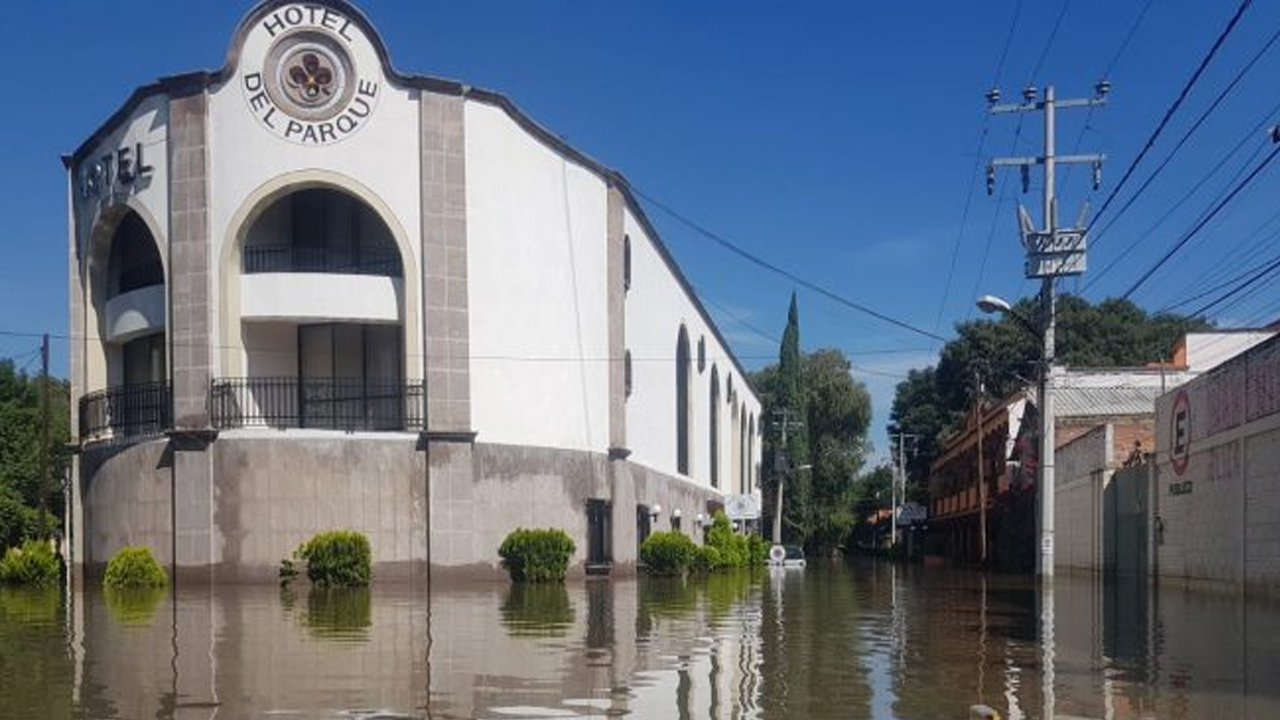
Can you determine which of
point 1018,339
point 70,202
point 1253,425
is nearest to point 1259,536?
point 1253,425

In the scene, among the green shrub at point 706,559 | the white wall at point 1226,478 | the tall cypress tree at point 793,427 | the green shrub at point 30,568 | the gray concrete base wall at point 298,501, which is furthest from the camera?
the tall cypress tree at point 793,427

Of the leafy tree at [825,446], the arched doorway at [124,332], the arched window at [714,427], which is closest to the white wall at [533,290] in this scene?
the arched doorway at [124,332]

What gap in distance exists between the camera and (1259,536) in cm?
2197

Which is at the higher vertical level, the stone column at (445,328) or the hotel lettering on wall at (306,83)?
the hotel lettering on wall at (306,83)

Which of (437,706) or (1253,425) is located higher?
(1253,425)

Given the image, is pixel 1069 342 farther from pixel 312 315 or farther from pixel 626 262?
pixel 312 315

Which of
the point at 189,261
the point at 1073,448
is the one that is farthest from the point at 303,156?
the point at 1073,448

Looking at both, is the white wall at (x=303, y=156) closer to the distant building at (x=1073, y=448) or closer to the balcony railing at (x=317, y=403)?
the balcony railing at (x=317, y=403)

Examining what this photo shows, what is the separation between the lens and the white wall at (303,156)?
105 feet

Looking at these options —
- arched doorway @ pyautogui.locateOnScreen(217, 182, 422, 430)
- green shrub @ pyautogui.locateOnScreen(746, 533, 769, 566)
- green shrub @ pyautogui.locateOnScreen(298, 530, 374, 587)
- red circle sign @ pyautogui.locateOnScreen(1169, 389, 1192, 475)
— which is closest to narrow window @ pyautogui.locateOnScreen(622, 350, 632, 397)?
arched doorway @ pyautogui.locateOnScreen(217, 182, 422, 430)

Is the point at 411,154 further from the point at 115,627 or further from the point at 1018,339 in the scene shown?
the point at 1018,339

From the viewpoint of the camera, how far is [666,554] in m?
39.4

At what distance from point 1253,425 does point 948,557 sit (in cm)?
5365

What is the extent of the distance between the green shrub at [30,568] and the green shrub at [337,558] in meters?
9.10
